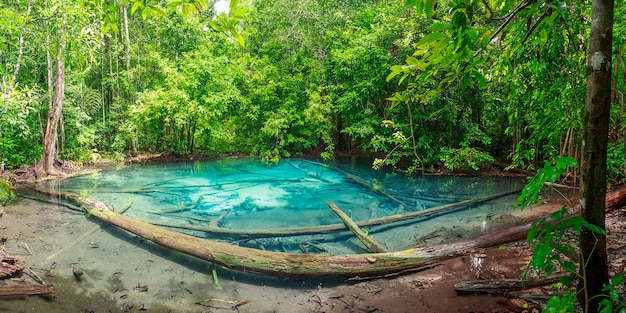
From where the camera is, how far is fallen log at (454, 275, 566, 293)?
2980 mm

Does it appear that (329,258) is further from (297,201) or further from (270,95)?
(270,95)

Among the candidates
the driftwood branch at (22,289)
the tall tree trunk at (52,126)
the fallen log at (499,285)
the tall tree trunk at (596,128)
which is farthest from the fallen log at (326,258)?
the tall tree trunk at (52,126)

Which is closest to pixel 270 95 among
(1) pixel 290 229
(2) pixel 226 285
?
(1) pixel 290 229

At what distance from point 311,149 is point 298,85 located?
3.41 metres

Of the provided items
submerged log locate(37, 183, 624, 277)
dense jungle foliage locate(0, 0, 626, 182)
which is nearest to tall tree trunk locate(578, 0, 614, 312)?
submerged log locate(37, 183, 624, 277)

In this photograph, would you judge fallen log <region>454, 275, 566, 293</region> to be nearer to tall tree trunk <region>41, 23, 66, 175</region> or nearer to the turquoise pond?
the turquoise pond

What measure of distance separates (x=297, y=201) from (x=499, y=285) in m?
5.51

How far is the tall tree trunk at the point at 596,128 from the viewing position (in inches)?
59.8

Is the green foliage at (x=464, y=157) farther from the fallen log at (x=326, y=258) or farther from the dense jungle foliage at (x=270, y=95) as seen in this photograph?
the fallen log at (x=326, y=258)

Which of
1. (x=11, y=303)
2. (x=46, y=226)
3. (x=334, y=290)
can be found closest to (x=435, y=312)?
(x=334, y=290)

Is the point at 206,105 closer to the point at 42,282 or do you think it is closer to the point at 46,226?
the point at 46,226

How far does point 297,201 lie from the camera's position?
8266 millimetres

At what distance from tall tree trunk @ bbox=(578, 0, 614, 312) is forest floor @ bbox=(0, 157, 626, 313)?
1.53 m

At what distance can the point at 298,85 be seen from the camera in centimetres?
1616
